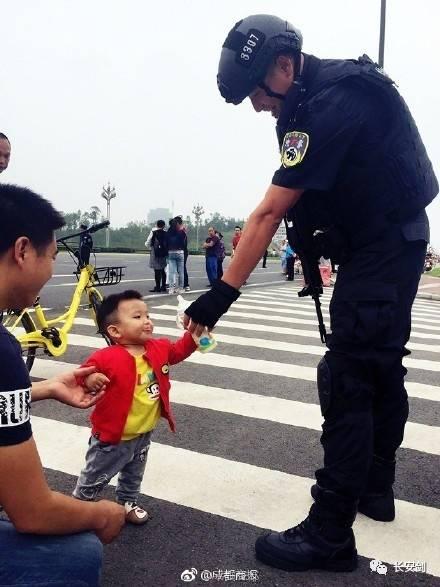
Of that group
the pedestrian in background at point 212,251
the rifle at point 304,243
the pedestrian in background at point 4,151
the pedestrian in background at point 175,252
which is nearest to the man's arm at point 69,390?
the rifle at point 304,243

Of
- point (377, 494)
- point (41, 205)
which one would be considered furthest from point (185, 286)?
point (41, 205)

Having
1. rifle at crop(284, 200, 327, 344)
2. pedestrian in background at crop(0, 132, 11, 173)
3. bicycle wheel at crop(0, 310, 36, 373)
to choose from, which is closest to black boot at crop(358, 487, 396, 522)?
rifle at crop(284, 200, 327, 344)

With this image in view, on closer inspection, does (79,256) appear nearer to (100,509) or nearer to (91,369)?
(91,369)

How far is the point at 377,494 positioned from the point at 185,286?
10.8m

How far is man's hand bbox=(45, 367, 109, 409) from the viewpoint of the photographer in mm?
2145

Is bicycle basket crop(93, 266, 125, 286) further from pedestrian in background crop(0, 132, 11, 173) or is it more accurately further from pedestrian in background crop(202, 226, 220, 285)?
pedestrian in background crop(202, 226, 220, 285)

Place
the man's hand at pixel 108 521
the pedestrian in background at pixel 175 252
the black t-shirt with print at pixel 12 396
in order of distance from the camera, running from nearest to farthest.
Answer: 1. the black t-shirt with print at pixel 12 396
2. the man's hand at pixel 108 521
3. the pedestrian in background at pixel 175 252

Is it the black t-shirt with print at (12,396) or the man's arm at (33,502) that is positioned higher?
the black t-shirt with print at (12,396)

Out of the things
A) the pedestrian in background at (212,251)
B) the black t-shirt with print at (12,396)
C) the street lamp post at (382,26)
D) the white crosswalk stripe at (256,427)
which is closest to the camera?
the black t-shirt with print at (12,396)

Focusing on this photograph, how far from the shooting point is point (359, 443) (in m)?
2.25

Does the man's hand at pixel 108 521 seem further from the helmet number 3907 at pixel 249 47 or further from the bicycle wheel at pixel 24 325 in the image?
the bicycle wheel at pixel 24 325

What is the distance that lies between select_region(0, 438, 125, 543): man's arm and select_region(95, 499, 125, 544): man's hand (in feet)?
0.07

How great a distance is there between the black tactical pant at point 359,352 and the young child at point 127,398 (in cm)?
65

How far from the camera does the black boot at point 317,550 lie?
88.6 inches
